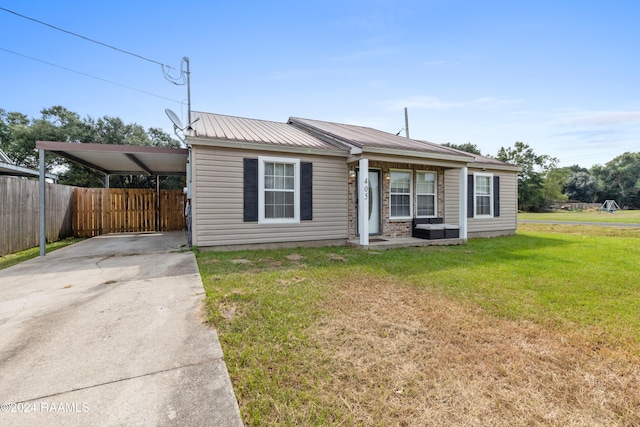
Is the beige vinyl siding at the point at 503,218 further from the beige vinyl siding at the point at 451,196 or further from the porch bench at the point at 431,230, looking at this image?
the porch bench at the point at 431,230

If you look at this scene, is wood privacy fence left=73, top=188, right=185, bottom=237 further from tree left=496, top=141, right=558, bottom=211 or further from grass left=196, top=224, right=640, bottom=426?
tree left=496, top=141, right=558, bottom=211

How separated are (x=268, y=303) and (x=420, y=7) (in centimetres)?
1063

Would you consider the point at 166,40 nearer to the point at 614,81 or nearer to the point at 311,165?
the point at 311,165

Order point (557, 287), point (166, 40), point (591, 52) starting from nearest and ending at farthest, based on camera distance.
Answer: point (557, 287) → point (166, 40) → point (591, 52)

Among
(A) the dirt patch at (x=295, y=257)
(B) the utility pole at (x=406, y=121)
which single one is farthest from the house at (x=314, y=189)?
(B) the utility pole at (x=406, y=121)

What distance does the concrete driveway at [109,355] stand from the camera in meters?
1.68

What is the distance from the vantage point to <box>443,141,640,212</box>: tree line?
3312 cm

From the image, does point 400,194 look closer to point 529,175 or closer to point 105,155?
point 105,155

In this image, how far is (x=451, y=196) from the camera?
995cm

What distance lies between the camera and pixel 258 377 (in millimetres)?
2029

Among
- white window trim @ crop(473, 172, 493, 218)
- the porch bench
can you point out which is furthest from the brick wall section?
white window trim @ crop(473, 172, 493, 218)

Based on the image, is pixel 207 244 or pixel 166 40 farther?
pixel 166 40

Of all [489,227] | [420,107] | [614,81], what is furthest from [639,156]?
[489,227]

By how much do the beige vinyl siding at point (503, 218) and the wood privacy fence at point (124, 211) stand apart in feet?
39.4
